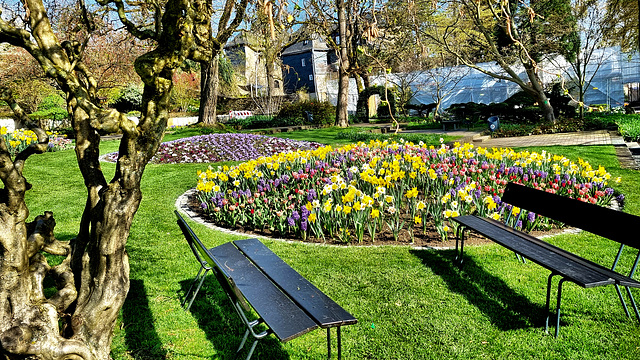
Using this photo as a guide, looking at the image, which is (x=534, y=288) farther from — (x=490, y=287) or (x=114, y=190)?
(x=114, y=190)

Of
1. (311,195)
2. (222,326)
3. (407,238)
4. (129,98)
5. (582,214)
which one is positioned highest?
(129,98)

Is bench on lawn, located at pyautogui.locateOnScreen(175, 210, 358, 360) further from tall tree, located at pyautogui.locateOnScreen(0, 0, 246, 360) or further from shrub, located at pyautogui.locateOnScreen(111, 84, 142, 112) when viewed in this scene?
shrub, located at pyautogui.locateOnScreen(111, 84, 142, 112)

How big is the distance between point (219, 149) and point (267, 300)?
9.35 m

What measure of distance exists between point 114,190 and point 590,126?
59.6 feet

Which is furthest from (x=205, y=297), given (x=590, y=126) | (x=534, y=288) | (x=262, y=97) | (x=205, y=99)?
(x=262, y=97)

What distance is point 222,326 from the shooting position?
3445 millimetres

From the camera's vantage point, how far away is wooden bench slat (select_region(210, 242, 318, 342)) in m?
2.58

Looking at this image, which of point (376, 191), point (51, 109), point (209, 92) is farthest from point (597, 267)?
point (51, 109)

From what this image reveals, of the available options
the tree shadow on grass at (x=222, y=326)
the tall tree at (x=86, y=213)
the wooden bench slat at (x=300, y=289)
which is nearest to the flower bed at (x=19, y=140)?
the tree shadow on grass at (x=222, y=326)

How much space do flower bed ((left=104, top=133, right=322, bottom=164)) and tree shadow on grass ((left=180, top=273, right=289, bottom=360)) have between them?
7484 millimetres

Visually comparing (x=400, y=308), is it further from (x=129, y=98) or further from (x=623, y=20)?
(x=129, y=98)

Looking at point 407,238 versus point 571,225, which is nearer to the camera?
point 571,225

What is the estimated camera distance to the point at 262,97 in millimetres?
31016

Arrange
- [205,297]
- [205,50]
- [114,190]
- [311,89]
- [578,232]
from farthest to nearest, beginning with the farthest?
[311,89], [578,232], [205,297], [205,50], [114,190]
